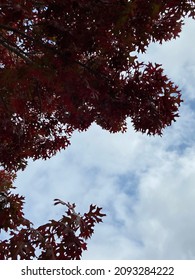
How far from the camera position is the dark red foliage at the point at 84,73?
4.90m

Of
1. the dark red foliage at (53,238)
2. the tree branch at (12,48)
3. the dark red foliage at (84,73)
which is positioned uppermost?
the tree branch at (12,48)

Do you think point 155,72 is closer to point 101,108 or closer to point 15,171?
point 101,108

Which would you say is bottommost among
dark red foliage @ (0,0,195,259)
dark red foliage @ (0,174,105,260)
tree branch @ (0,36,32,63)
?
dark red foliage @ (0,174,105,260)

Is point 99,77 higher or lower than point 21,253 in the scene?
higher

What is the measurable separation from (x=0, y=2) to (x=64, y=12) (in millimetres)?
772

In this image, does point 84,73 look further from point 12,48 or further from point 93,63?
point 12,48

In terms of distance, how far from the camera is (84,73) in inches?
224

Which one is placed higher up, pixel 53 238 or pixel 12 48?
pixel 12 48

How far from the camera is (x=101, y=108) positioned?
589 cm

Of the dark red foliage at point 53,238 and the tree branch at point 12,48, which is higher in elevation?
the tree branch at point 12,48

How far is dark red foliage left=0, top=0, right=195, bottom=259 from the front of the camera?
16.1 ft

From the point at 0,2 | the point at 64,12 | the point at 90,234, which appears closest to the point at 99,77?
the point at 64,12

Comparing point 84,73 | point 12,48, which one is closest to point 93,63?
point 84,73

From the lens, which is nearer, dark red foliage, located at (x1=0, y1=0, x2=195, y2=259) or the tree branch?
dark red foliage, located at (x1=0, y1=0, x2=195, y2=259)
